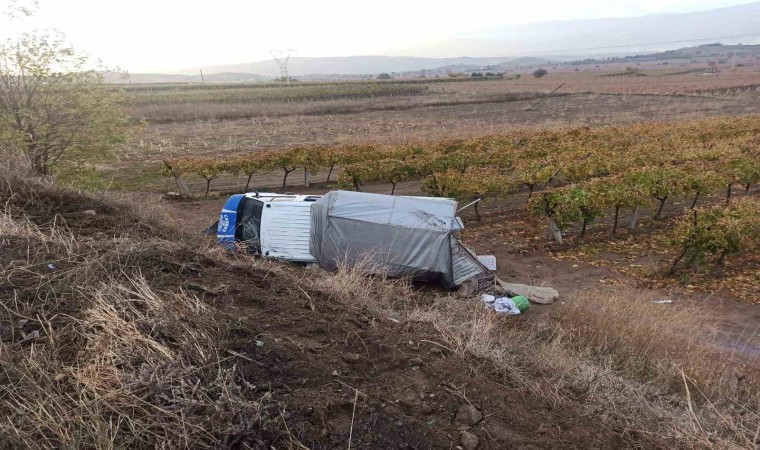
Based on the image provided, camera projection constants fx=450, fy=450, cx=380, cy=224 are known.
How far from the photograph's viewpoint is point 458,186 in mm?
15961

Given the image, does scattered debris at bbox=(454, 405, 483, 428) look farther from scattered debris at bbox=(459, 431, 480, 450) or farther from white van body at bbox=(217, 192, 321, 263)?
white van body at bbox=(217, 192, 321, 263)

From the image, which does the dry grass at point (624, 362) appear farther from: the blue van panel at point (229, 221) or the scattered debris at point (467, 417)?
the blue van panel at point (229, 221)

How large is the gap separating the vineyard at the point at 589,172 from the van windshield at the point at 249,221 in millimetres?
7198

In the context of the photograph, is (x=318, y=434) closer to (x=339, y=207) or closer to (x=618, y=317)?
(x=618, y=317)

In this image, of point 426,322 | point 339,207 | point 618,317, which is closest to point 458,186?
point 339,207

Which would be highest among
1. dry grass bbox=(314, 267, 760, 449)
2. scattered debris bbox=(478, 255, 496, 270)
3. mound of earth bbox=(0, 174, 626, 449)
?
mound of earth bbox=(0, 174, 626, 449)

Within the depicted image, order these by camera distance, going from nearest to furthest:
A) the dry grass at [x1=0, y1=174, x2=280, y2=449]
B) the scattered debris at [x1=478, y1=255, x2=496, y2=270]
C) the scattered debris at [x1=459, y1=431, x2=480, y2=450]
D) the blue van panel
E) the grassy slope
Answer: the dry grass at [x1=0, y1=174, x2=280, y2=449] → the grassy slope → the scattered debris at [x1=459, y1=431, x2=480, y2=450] → the scattered debris at [x1=478, y1=255, x2=496, y2=270] → the blue van panel

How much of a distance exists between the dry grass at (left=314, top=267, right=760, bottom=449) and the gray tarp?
1.26 meters

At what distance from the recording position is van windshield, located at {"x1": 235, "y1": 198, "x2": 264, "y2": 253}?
38.6ft

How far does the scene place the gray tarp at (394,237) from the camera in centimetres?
1009

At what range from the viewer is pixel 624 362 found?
248 inches

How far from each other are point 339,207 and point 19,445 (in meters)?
8.46

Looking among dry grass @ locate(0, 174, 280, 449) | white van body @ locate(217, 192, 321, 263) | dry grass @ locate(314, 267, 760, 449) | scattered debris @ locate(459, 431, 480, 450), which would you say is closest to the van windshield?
white van body @ locate(217, 192, 321, 263)

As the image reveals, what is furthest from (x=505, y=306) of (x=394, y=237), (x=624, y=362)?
(x=624, y=362)
